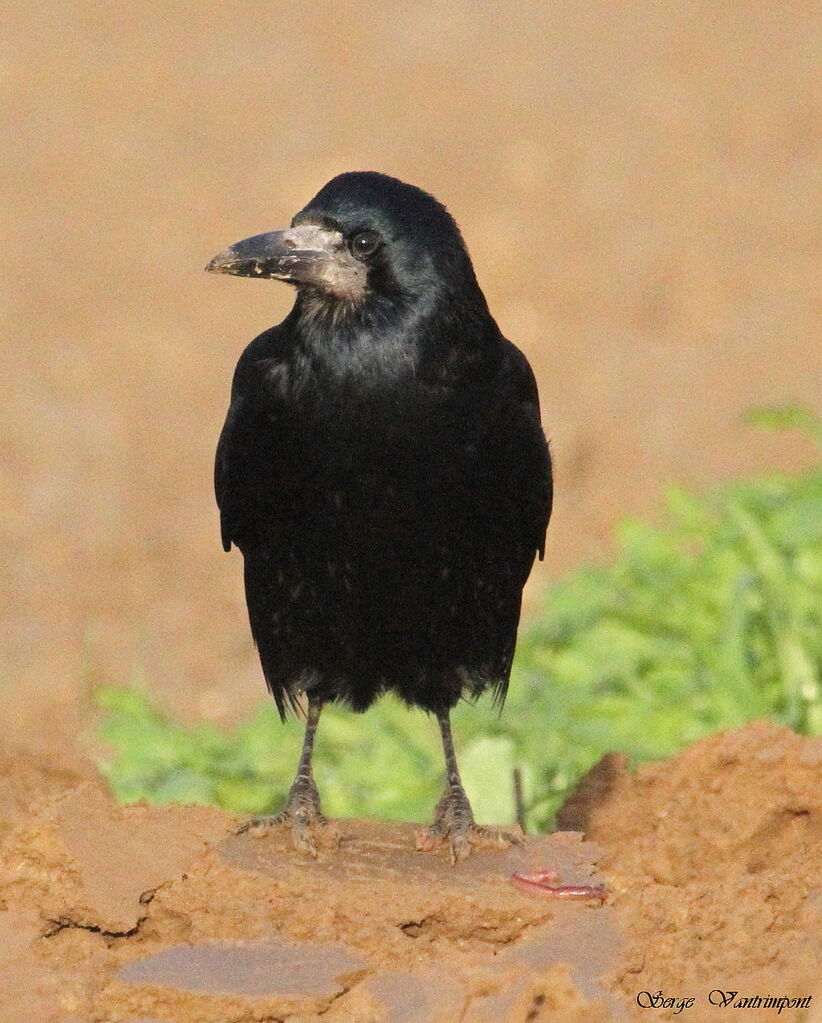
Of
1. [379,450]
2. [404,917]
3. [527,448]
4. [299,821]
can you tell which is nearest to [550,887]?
[404,917]

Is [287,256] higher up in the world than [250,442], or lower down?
higher up

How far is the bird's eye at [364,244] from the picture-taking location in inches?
169

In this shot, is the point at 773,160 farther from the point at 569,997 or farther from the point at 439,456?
the point at 569,997

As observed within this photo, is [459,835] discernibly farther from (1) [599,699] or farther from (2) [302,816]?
(1) [599,699]

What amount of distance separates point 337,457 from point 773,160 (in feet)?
26.2

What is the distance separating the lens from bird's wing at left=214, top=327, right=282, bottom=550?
4.38 m

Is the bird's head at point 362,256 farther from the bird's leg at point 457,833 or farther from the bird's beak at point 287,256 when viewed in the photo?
the bird's leg at point 457,833

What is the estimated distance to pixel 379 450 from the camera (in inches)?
166

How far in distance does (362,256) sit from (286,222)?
21.3 feet

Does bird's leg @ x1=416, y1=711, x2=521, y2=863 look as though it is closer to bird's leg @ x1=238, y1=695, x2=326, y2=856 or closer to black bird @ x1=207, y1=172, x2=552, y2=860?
black bird @ x1=207, y1=172, x2=552, y2=860

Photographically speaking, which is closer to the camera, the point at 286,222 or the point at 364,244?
the point at 364,244

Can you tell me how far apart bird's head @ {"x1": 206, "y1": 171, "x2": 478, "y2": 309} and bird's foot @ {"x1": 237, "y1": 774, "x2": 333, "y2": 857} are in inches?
44.7

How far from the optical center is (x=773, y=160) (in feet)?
38.0

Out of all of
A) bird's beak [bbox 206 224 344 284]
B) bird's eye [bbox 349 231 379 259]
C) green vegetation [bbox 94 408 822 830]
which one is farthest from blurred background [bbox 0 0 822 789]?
bird's eye [bbox 349 231 379 259]
